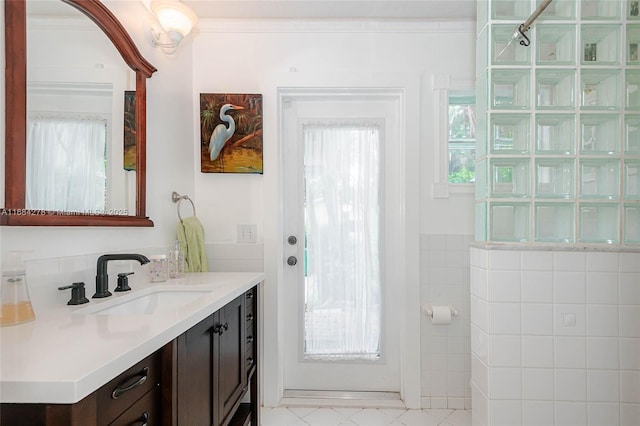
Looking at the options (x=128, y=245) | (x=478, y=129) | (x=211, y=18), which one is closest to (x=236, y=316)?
(x=128, y=245)

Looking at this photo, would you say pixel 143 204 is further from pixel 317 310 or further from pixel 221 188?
pixel 317 310

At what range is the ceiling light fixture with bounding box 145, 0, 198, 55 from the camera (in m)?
1.76

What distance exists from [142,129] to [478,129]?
1617 millimetres

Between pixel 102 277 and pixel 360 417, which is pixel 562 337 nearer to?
pixel 360 417

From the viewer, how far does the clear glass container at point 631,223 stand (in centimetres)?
155

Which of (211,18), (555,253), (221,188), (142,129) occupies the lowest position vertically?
(555,253)

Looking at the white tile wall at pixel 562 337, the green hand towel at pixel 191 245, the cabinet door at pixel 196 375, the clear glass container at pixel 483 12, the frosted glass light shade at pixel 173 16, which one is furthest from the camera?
the green hand towel at pixel 191 245

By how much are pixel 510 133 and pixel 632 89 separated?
540 mm

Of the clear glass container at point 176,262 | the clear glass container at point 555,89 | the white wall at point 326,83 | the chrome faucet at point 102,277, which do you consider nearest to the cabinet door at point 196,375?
the chrome faucet at point 102,277

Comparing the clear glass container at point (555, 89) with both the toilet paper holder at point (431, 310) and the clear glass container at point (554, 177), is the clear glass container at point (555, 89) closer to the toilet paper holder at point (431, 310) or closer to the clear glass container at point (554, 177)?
the clear glass container at point (554, 177)

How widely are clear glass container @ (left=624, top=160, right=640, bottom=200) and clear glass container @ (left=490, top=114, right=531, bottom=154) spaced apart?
428mm

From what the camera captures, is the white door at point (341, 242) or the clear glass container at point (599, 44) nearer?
the clear glass container at point (599, 44)

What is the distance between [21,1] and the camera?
1.06 meters

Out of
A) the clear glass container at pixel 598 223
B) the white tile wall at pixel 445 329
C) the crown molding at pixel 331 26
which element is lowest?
the white tile wall at pixel 445 329
